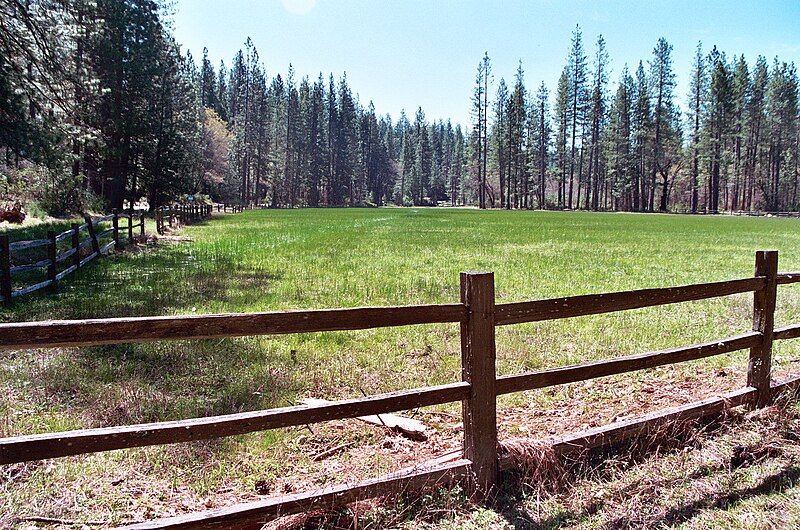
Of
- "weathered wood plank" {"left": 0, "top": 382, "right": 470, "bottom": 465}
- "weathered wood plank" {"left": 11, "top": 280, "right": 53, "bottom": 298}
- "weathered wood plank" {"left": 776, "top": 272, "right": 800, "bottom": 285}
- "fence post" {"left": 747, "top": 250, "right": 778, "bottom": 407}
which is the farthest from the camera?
"weathered wood plank" {"left": 11, "top": 280, "right": 53, "bottom": 298}

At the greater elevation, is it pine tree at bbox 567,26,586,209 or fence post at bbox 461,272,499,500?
pine tree at bbox 567,26,586,209

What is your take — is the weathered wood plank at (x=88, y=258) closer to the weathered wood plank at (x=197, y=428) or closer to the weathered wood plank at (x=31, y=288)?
the weathered wood plank at (x=31, y=288)

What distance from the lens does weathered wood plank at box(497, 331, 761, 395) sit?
359cm

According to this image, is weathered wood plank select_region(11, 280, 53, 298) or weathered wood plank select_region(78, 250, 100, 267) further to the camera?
weathered wood plank select_region(78, 250, 100, 267)

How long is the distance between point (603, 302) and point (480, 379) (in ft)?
4.18

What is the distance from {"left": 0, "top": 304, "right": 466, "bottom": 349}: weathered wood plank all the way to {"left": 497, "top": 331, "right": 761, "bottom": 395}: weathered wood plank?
0.69 metres

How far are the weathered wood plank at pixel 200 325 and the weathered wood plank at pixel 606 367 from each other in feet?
2.26

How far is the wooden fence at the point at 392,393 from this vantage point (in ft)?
8.64

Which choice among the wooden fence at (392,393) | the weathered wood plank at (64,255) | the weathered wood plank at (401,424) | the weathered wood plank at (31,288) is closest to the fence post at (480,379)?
the wooden fence at (392,393)

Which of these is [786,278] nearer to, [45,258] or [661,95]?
[45,258]

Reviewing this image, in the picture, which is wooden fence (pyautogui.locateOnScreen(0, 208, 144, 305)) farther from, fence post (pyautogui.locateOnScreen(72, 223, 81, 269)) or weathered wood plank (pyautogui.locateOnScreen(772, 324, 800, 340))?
weathered wood plank (pyautogui.locateOnScreen(772, 324, 800, 340))

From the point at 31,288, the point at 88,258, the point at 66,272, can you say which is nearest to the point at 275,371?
the point at 31,288

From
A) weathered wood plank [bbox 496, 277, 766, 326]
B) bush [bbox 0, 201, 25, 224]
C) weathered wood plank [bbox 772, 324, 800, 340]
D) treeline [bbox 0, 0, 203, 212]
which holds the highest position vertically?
treeline [bbox 0, 0, 203, 212]

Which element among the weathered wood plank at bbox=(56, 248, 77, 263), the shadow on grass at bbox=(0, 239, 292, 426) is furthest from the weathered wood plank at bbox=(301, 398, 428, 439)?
the weathered wood plank at bbox=(56, 248, 77, 263)
